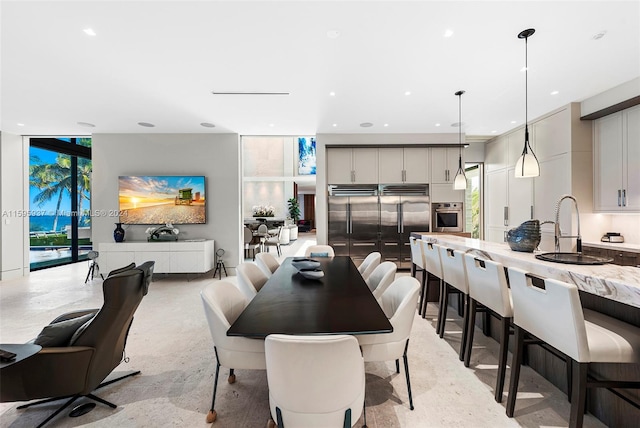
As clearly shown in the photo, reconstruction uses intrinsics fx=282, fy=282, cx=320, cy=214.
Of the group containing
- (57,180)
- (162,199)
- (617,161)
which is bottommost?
(162,199)

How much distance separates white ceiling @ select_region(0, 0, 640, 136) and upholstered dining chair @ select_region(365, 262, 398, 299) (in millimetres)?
2207

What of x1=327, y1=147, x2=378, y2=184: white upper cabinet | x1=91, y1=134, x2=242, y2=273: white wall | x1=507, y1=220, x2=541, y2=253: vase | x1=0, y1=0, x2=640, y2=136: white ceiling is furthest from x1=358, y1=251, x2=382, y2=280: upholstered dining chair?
x1=91, y1=134, x2=242, y2=273: white wall

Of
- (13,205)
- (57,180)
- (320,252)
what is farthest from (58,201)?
(320,252)

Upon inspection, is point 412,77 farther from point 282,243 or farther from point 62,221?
point 62,221

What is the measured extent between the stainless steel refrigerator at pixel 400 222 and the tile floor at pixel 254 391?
2.55 metres

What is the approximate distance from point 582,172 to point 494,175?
78.9 inches

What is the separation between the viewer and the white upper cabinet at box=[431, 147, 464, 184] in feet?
19.6

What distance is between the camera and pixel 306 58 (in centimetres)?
309

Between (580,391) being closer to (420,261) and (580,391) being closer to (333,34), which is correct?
(420,261)

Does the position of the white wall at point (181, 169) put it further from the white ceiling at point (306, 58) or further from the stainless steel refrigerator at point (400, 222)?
the stainless steel refrigerator at point (400, 222)

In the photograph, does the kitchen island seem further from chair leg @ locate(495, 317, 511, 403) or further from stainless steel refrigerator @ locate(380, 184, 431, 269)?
stainless steel refrigerator @ locate(380, 184, 431, 269)

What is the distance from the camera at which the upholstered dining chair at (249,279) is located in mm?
2584

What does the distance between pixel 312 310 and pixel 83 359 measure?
150cm

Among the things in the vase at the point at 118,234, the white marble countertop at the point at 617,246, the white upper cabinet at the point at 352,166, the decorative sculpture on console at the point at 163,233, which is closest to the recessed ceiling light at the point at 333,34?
the white upper cabinet at the point at 352,166
